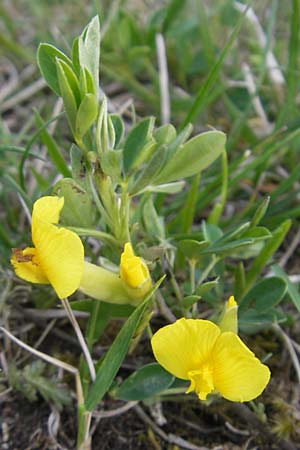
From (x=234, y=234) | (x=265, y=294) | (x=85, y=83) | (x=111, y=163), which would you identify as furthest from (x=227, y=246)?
(x=85, y=83)

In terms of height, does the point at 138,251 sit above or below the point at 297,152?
above

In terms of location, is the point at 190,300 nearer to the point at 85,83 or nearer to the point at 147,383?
the point at 147,383

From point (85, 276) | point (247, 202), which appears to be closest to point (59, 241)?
→ point (85, 276)

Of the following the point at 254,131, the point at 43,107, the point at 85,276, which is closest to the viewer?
the point at 85,276

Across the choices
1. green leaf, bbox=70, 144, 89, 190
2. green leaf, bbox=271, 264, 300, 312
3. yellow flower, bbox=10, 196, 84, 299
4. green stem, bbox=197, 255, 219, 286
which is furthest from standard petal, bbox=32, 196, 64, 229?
green leaf, bbox=271, 264, 300, 312

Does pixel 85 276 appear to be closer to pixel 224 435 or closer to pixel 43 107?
pixel 224 435

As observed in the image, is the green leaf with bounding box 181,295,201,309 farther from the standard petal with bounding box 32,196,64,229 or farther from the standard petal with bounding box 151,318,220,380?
the standard petal with bounding box 32,196,64,229

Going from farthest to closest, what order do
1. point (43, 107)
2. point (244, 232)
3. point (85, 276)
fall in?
point (43, 107) → point (244, 232) → point (85, 276)
